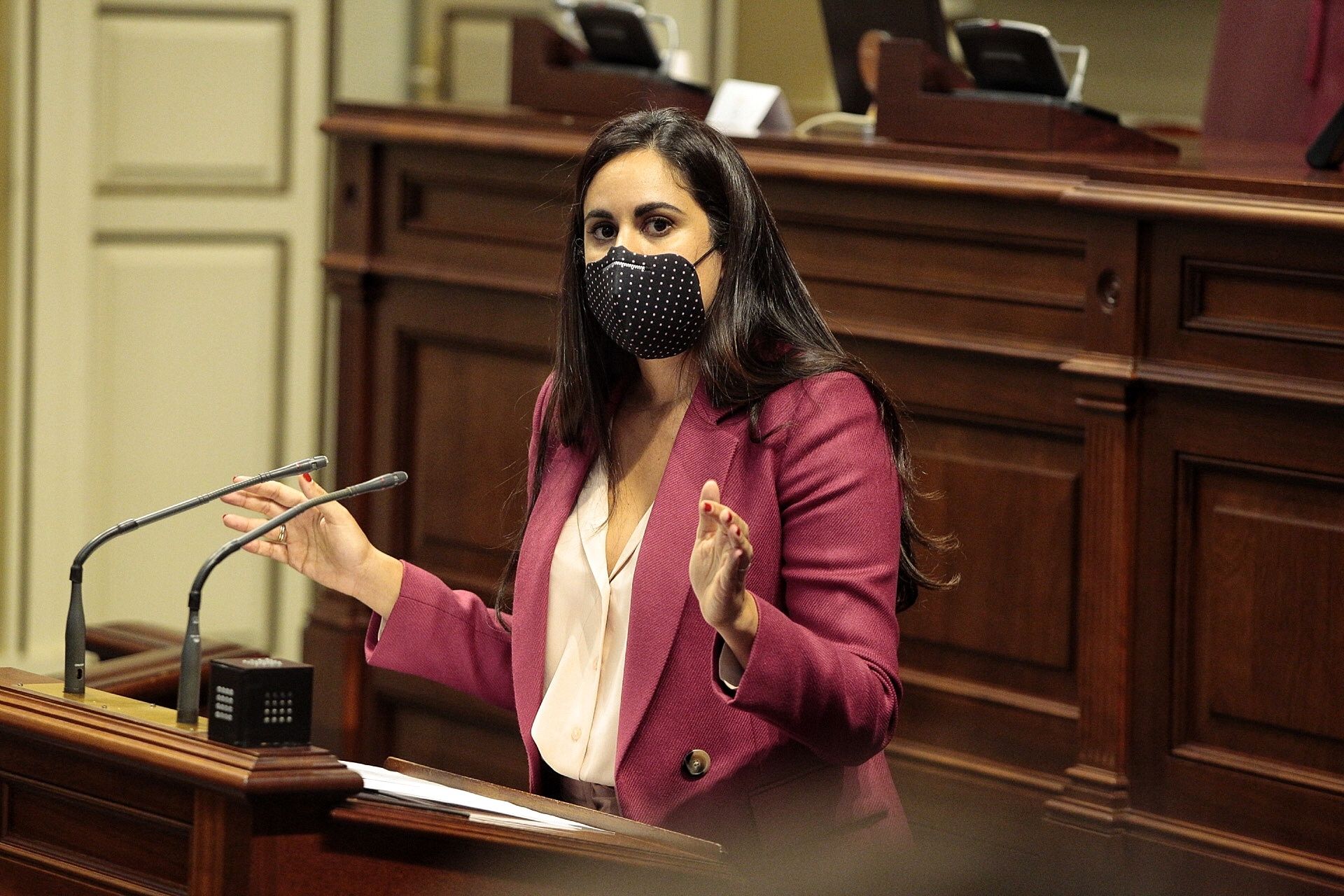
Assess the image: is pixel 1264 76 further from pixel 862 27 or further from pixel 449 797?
pixel 449 797

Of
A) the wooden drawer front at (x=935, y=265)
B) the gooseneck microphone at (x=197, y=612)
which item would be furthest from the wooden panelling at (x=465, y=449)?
the gooseneck microphone at (x=197, y=612)

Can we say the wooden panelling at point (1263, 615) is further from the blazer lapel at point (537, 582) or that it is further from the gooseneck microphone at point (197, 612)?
the gooseneck microphone at point (197, 612)

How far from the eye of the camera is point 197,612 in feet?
5.02

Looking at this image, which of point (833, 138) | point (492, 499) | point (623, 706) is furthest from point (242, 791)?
point (492, 499)

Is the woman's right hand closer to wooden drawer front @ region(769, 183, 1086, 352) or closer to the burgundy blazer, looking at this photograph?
the burgundy blazer

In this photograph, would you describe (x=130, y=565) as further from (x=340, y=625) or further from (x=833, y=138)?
(x=833, y=138)

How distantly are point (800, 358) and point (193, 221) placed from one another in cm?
278

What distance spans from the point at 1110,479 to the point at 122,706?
1.47 metres

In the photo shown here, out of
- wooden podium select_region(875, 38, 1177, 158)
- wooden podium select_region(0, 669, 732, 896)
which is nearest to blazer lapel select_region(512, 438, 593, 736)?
wooden podium select_region(0, 669, 732, 896)

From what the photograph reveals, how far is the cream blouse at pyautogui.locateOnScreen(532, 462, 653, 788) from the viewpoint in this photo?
6.10 feet

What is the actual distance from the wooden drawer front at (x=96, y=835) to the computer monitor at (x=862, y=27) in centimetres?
196

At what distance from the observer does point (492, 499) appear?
327cm

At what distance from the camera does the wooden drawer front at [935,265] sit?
2.61 metres

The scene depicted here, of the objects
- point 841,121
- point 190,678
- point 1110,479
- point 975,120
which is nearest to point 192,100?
point 841,121
